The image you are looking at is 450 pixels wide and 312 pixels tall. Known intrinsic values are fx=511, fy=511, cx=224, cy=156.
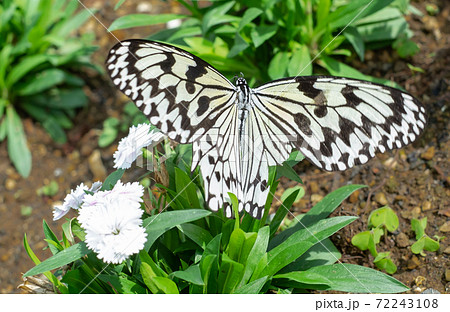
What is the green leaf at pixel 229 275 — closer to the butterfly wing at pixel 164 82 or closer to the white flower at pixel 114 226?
the white flower at pixel 114 226

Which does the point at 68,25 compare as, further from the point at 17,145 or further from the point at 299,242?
the point at 299,242

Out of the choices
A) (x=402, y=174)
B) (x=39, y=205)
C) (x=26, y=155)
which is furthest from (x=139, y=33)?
(x=402, y=174)

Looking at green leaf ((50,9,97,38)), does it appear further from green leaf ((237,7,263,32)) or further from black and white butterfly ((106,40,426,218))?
black and white butterfly ((106,40,426,218))

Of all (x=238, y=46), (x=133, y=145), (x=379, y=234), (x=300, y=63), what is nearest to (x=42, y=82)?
(x=238, y=46)

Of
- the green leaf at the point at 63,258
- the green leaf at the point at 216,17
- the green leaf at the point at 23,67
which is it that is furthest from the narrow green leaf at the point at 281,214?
the green leaf at the point at 23,67

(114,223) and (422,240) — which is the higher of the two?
(114,223)

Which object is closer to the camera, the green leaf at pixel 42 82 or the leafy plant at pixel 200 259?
the leafy plant at pixel 200 259

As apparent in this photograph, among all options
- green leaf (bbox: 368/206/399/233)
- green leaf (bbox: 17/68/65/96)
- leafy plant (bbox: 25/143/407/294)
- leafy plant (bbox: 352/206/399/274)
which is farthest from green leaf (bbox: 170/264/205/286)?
green leaf (bbox: 17/68/65/96)
